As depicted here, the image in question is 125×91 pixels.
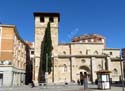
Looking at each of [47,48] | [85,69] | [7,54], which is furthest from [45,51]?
[85,69]

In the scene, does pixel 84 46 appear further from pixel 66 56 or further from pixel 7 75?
pixel 7 75

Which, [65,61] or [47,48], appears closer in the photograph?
[47,48]

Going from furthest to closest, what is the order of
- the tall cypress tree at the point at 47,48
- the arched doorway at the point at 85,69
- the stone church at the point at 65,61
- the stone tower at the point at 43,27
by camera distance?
the arched doorway at the point at 85,69 < the stone tower at the point at 43,27 < the stone church at the point at 65,61 < the tall cypress tree at the point at 47,48

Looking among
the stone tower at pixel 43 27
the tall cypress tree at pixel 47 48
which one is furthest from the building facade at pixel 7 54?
the stone tower at pixel 43 27

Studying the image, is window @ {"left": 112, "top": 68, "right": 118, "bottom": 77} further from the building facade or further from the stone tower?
the building facade

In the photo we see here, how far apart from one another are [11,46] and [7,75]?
5996 millimetres

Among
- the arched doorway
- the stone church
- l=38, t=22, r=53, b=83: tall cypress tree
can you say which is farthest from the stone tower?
the arched doorway

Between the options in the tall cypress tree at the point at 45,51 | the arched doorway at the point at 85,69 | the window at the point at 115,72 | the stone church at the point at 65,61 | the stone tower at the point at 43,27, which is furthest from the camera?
the window at the point at 115,72

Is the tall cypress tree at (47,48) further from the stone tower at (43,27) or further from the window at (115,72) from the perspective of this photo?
the window at (115,72)

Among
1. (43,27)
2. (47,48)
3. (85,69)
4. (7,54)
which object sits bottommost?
(85,69)

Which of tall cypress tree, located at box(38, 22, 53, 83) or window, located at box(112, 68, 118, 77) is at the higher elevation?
tall cypress tree, located at box(38, 22, 53, 83)

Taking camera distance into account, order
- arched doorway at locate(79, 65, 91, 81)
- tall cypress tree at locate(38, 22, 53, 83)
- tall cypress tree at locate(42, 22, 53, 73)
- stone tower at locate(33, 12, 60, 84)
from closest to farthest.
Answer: tall cypress tree at locate(42, 22, 53, 73), tall cypress tree at locate(38, 22, 53, 83), stone tower at locate(33, 12, 60, 84), arched doorway at locate(79, 65, 91, 81)

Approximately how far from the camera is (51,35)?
65.2 meters

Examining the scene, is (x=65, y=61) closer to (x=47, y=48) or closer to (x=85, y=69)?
(x=85, y=69)
